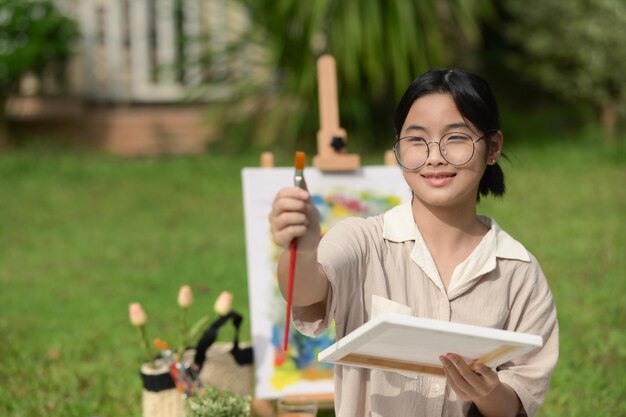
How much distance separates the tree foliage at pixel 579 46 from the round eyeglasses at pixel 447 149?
796 cm

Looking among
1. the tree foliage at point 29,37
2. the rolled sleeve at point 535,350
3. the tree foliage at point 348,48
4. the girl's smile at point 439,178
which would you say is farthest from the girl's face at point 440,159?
the tree foliage at point 29,37

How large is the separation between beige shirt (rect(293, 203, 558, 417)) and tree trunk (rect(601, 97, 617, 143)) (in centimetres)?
817

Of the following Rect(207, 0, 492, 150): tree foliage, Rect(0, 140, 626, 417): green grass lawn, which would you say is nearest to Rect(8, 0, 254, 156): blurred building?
Rect(207, 0, 492, 150): tree foliage

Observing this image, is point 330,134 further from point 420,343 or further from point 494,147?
point 420,343

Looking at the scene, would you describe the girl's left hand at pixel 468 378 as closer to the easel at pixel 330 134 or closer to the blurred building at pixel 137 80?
the easel at pixel 330 134

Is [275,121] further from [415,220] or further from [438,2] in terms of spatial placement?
[415,220]

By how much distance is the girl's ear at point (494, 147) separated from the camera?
2.12 metres

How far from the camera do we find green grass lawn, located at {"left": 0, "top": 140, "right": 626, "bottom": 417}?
3863 mm

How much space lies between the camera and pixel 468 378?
1926 millimetres

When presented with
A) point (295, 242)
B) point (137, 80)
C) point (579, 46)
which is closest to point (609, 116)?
point (579, 46)

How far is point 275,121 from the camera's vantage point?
8.86 m

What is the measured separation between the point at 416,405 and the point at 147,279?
3.51 m

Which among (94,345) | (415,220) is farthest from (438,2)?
(415,220)

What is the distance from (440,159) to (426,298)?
32cm
